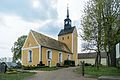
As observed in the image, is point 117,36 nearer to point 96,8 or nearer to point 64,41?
point 96,8

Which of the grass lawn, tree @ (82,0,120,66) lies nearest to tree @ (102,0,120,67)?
tree @ (82,0,120,66)

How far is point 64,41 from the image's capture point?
62094mm

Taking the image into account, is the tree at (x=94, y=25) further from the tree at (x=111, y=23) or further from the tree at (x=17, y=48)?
the tree at (x=17, y=48)

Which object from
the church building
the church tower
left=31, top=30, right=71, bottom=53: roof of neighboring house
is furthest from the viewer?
the church tower

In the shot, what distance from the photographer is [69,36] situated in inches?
2406

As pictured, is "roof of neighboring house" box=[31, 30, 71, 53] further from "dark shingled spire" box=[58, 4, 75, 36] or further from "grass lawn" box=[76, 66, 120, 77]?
"grass lawn" box=[76, 66, 120, 77]

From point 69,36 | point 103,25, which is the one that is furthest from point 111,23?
point 69,36

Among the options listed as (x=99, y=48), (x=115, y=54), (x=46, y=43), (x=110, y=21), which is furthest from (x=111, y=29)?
(x=46, y=43)

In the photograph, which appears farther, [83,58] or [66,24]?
[83,58]

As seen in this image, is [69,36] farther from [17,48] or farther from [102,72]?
[102,72]

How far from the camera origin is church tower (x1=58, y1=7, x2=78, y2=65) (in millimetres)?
60625

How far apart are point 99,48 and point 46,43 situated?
932 inches

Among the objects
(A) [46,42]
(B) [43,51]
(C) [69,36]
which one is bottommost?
Answer: (B) [43,51]

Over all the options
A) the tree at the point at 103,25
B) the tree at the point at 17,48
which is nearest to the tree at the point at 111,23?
the tree at the point at 103,25
